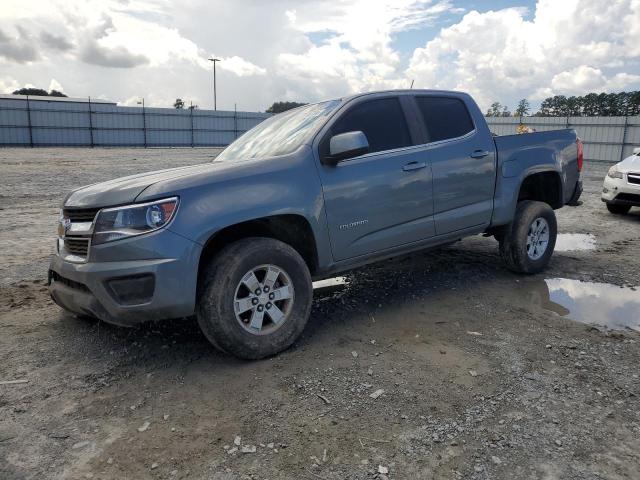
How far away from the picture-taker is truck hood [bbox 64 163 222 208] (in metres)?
3.29

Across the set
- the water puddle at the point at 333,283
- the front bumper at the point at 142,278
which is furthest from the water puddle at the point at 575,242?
the front bumper at the point at 142,278

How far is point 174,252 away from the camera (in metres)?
3.20

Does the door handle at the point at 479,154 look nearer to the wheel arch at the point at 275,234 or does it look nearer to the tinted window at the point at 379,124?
the tinted window at the point at 379,124

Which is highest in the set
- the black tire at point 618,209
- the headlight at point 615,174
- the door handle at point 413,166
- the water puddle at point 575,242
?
the door handle at point 413,166

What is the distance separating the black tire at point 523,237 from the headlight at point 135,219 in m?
3.63

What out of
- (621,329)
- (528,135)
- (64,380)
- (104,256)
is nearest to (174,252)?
(104,256)

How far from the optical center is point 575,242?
24.5ft

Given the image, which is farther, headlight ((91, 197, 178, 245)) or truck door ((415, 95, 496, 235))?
truck door ((415, 95, 496, 235))

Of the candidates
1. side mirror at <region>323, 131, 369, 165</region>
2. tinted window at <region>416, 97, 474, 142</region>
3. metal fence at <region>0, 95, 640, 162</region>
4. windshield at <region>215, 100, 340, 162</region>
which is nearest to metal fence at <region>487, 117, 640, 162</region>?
metal fence at <region>0, 95, 640, 162</region>

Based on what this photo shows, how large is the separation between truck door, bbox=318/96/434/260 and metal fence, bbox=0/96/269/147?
38.6 meters

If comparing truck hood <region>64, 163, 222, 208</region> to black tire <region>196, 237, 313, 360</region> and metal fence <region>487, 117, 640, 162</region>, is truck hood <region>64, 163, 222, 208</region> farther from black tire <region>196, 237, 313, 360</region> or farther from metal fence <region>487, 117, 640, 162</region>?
metal fence <region>487, 117, 640, 162</region>

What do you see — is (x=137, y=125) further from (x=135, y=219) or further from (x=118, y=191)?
(x=135, y=219)

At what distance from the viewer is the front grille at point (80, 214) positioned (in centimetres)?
338

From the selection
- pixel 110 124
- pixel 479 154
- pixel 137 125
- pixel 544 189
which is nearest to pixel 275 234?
pixel 479 154
